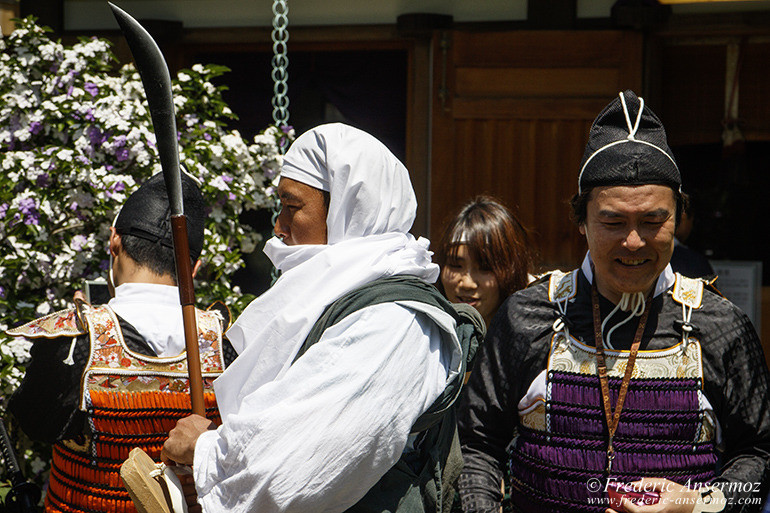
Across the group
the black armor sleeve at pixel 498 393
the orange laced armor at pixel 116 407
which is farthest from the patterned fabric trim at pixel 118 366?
the black armor sleeve at pixel 498 393

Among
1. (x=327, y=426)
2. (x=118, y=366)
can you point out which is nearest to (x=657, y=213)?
(x=327, y=426)

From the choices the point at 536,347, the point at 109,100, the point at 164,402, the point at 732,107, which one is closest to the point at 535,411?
the point at 536,347

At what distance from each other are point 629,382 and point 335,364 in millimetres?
861

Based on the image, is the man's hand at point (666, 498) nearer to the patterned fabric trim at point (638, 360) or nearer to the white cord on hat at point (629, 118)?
the patterned fabric trim at point (638, 360)

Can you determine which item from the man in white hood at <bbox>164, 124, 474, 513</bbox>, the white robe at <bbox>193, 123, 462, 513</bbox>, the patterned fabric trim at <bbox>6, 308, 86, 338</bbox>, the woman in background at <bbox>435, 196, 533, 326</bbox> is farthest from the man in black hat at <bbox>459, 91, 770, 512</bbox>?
the patterned fabric trim at <bbox>6, 308, 86, 338</bbox>

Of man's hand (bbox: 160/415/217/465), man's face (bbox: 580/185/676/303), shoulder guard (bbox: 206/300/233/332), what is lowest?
man's hand (bbox: 160/415/217/465)

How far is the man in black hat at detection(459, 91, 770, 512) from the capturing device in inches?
82.2

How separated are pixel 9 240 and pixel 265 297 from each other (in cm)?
196

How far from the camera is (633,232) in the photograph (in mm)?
2076

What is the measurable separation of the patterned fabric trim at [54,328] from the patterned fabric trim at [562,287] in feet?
4.24

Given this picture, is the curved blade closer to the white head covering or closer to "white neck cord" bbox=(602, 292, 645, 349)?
the white head covering

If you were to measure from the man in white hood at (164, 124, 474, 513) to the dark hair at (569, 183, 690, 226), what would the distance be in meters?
0.47

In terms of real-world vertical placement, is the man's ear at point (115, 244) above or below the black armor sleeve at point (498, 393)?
above

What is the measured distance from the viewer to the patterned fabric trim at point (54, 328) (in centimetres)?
232
